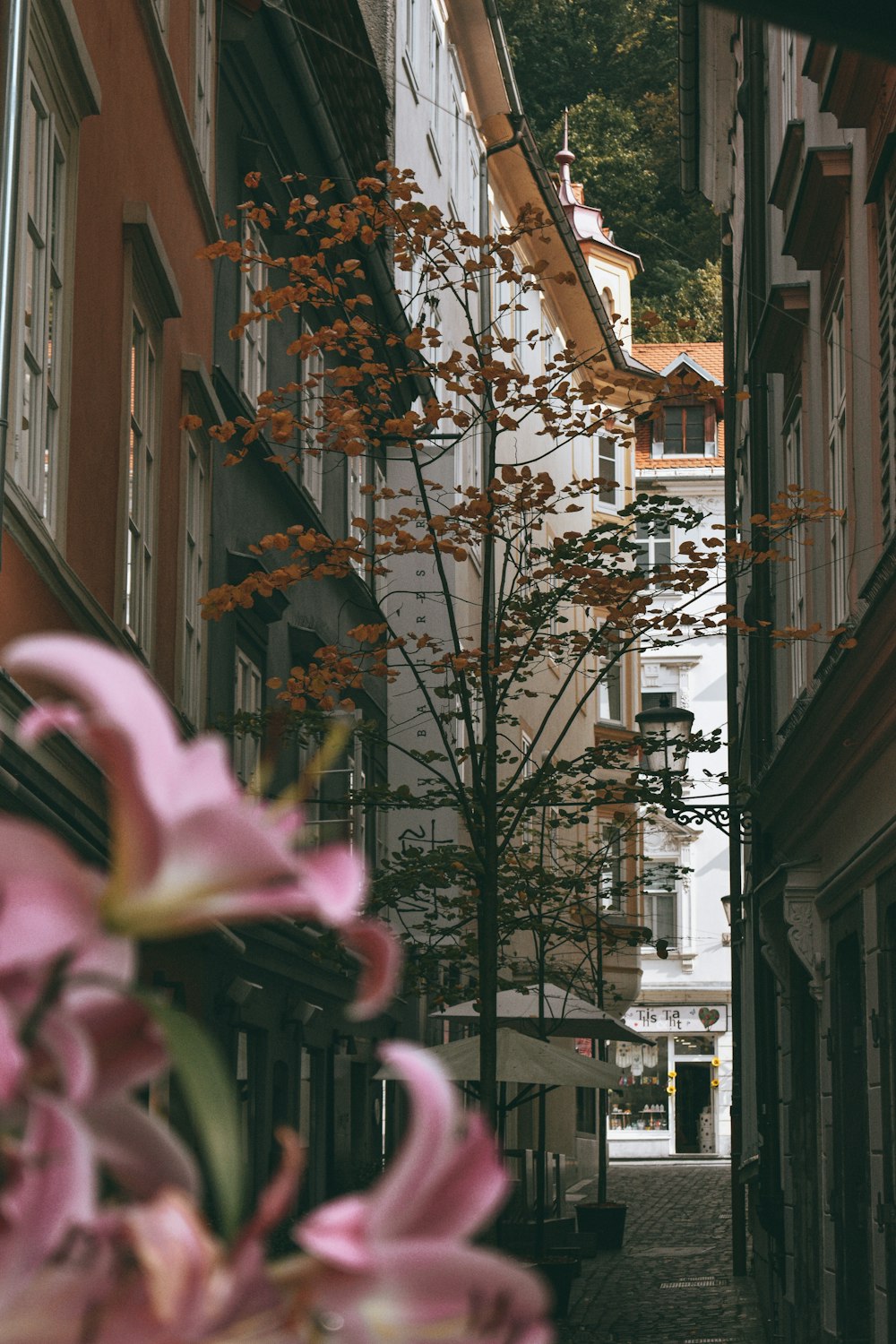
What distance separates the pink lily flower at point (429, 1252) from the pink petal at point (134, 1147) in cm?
6

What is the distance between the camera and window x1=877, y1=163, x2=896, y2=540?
381 inches

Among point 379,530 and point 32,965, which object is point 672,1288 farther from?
point 32,965

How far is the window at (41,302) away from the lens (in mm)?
8359

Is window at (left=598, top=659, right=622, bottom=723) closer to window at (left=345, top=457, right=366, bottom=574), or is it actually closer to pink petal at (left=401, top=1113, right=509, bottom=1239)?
window at (left=345, top=457, right=366, bottom=574)

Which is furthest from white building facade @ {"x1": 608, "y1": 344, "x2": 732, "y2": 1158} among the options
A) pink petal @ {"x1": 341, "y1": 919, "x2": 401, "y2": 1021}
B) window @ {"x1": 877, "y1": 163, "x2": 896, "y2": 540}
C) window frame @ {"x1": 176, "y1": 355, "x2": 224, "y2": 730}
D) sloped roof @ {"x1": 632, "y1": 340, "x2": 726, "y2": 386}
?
pink petal @ {"x1": 341, "y1": 919, "x2": 401, "y2": 1021}

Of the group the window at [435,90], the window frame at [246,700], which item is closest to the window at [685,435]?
the window at [435,90]

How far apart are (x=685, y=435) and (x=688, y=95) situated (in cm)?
2929

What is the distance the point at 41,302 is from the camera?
8.73 m

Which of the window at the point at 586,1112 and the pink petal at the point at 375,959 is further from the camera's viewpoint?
the window at the point at 586,1112

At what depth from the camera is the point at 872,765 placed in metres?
10.3

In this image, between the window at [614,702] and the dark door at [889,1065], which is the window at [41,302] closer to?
the dark door at [889,1065]

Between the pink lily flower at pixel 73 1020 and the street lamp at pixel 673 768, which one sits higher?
the street lamp at pixel 673 768

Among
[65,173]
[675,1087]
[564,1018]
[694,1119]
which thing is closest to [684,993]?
[675,1087]

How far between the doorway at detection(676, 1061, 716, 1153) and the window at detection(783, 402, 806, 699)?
138 ft
